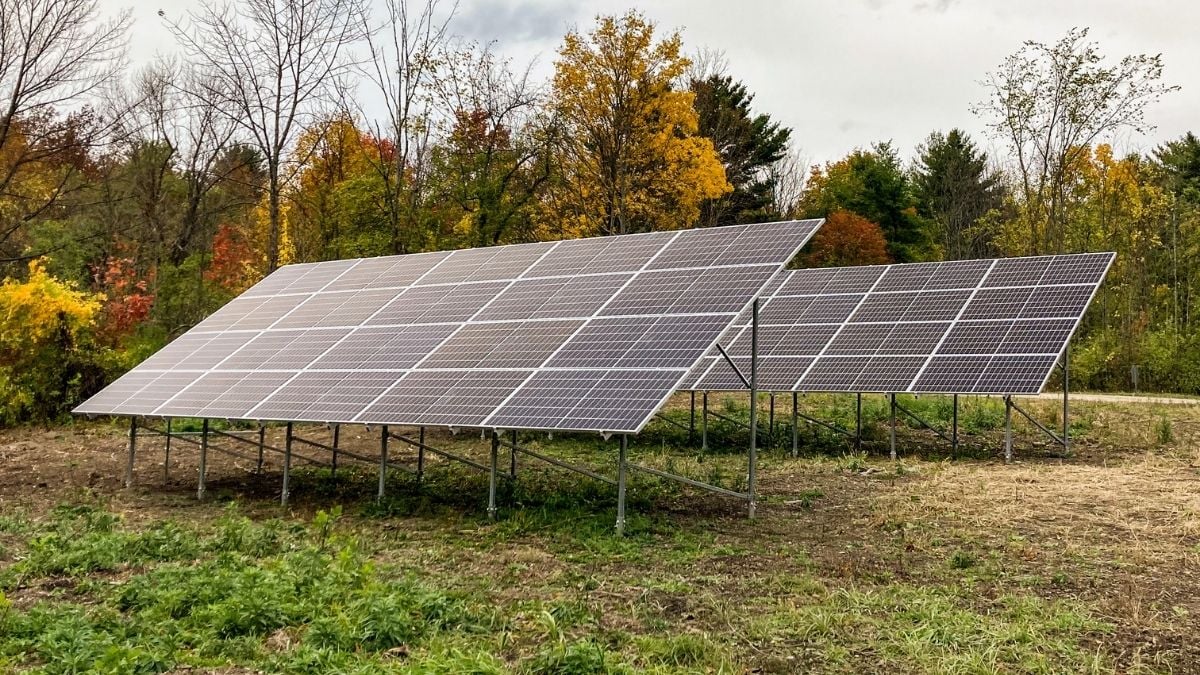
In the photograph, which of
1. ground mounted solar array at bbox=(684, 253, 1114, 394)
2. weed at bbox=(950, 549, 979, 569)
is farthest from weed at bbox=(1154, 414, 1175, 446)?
weed at bbox=(950, 549, 979, 569)

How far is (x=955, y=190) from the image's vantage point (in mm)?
56500

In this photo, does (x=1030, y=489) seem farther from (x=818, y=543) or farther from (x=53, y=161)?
(x=53, y=161)

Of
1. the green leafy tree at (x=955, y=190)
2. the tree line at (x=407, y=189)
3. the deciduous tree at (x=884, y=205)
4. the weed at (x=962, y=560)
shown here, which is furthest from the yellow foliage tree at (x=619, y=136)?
the green leafy tree at (x=955, y=190)

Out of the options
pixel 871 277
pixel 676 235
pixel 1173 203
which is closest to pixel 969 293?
pixel 871 277

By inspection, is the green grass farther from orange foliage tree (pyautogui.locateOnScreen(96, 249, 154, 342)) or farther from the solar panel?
orange foliage tree (pyautogui.locateOnScreen(96, 249, 154, 342))

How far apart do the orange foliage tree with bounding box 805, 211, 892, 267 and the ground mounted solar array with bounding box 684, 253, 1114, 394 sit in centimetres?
2539

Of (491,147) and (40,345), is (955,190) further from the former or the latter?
(40,345)

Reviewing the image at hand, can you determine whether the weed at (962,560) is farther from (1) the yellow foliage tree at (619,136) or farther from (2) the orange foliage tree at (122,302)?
(2) the orange foliage tree at (122,302)

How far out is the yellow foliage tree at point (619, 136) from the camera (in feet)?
110

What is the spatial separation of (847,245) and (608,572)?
139ft

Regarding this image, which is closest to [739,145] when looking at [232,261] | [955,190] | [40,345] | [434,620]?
[955,190]

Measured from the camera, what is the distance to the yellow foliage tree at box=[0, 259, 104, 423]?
925 inches

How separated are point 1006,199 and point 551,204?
89.4ft

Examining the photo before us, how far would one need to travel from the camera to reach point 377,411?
41.7 ft
